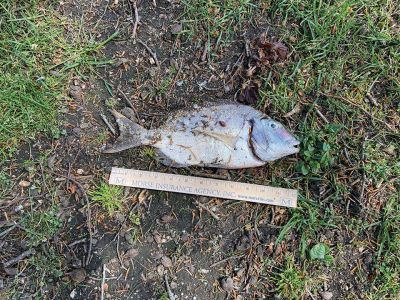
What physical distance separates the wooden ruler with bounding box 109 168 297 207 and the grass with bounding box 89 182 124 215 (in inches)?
2.8

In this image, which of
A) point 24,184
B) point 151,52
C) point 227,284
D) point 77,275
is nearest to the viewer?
point 77,275

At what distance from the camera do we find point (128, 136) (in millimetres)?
3818

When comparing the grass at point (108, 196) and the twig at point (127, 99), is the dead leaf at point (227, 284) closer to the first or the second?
the grass at point (108, 196)

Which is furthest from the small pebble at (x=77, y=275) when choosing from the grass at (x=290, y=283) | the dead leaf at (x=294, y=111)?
the dead leaf at (x=294, y=111)

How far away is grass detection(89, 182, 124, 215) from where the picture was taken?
12.5 feet

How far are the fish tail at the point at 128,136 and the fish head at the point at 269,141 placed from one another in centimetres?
106

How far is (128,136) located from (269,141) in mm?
1390

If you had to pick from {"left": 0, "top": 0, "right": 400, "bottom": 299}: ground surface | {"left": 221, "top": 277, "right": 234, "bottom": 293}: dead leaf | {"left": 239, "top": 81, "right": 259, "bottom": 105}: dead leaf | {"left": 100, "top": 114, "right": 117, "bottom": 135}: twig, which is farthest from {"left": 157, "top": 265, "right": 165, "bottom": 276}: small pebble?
{"left": 239, "top": 81, "right": 259, "bottom": 105}: dead leaf

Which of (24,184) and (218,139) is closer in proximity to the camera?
(218,139)

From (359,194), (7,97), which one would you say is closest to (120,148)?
(7,97)

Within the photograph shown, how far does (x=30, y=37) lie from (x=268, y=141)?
2.71 m

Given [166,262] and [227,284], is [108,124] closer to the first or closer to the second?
[166,262]

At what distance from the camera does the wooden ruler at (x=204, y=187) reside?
3.84 m

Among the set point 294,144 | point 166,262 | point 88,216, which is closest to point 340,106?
point 294,144
